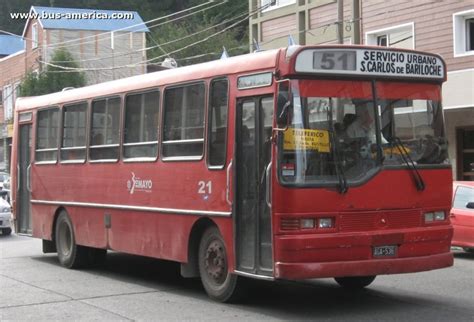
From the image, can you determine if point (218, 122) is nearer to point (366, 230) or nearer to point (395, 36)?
point (366, 230)

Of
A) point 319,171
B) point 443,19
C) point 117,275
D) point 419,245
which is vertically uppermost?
point 443,19

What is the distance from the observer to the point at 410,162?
8391 millimetres

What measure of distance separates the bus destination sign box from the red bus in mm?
15

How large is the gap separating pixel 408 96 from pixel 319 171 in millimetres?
1616

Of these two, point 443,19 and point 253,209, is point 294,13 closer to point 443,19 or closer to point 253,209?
point 443,19

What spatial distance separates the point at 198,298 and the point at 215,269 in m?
0.64

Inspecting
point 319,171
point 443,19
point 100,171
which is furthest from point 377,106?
point 443,19

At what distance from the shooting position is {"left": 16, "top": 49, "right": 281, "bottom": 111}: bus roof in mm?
8383

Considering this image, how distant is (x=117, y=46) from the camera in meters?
46.8

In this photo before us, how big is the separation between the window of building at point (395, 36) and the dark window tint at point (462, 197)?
25.0 feet

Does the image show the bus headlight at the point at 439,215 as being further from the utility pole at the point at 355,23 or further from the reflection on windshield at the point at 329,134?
the utility pole at the point at 355,23

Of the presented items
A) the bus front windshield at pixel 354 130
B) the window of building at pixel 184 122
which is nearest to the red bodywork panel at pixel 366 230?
the bus front windshield at pixel 354 130

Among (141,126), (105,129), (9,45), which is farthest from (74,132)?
(9,45)

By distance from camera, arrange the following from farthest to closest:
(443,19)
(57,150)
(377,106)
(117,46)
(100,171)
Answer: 1. (117,46)
2. (443,19)
3. (57,150)
4. (100,171)
5. (377,106)
